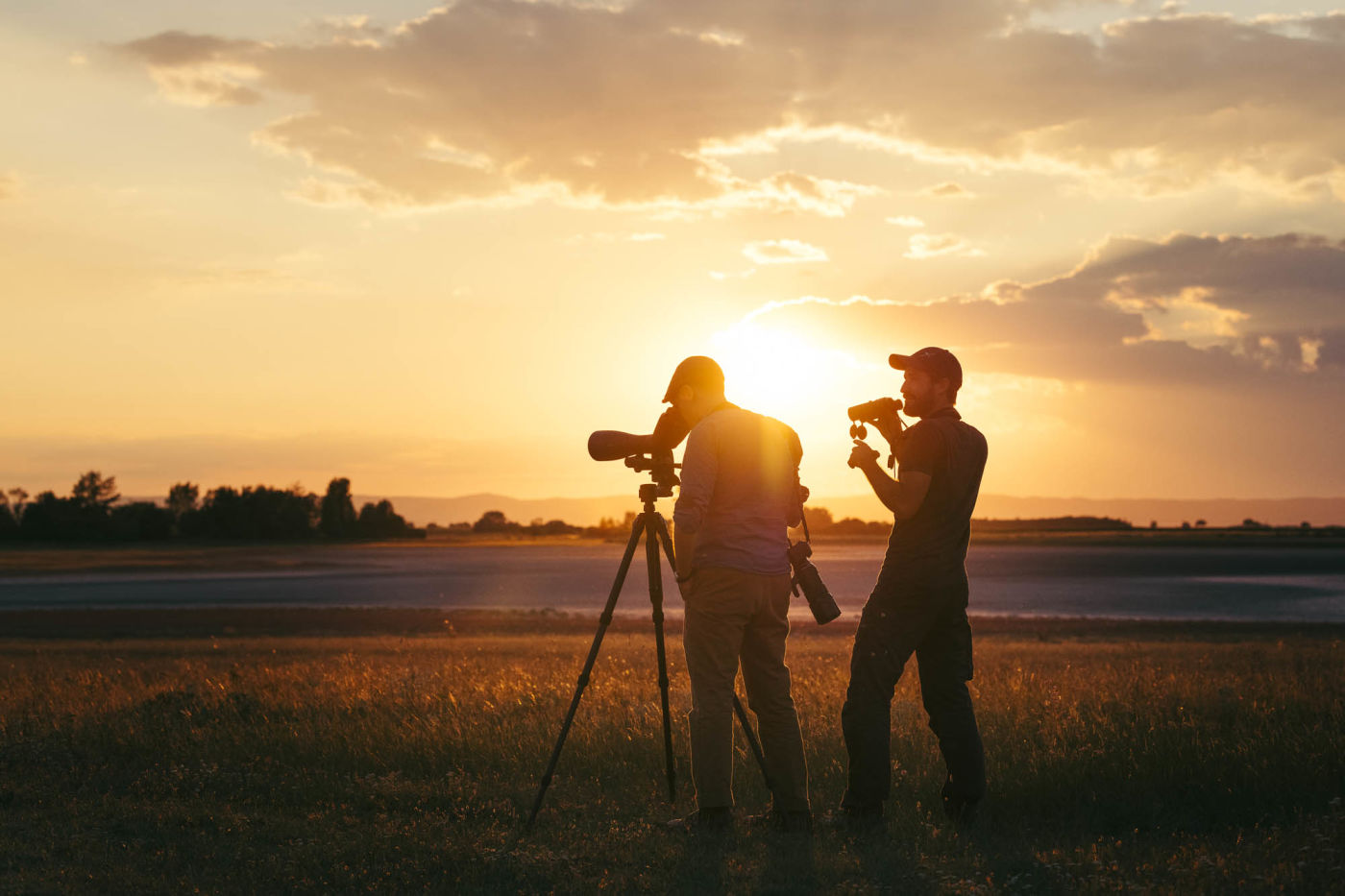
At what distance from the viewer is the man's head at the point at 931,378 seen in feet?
20.0

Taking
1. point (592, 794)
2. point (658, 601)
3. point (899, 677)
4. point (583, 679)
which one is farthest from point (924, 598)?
point (592, 794)

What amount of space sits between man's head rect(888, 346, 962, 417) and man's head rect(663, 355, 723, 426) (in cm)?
111

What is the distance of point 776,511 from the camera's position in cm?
587

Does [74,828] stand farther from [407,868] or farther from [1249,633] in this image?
[1249,633]

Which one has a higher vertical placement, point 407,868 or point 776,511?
point 776,511

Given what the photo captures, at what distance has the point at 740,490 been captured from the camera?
18.9ft

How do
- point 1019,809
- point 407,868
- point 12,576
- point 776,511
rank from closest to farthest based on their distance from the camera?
point 407,868 < point 776,511 < point 1019,809 < point 12,576

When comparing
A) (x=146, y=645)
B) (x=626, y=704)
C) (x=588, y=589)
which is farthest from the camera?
(x=588, y=589)

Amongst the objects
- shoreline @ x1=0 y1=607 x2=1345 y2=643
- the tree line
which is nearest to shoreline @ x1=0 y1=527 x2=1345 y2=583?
the tree line

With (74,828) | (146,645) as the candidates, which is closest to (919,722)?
(74,828)

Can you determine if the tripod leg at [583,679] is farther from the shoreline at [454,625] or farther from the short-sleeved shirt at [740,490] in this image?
the shoreline at [454,625]

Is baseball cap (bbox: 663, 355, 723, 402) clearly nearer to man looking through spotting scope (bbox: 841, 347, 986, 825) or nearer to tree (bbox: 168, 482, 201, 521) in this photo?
man looking through spotting scope (bbox: 841, 347, 986, 825)

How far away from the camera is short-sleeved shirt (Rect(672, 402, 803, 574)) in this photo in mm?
5715

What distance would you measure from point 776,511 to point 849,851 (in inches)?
70.0
